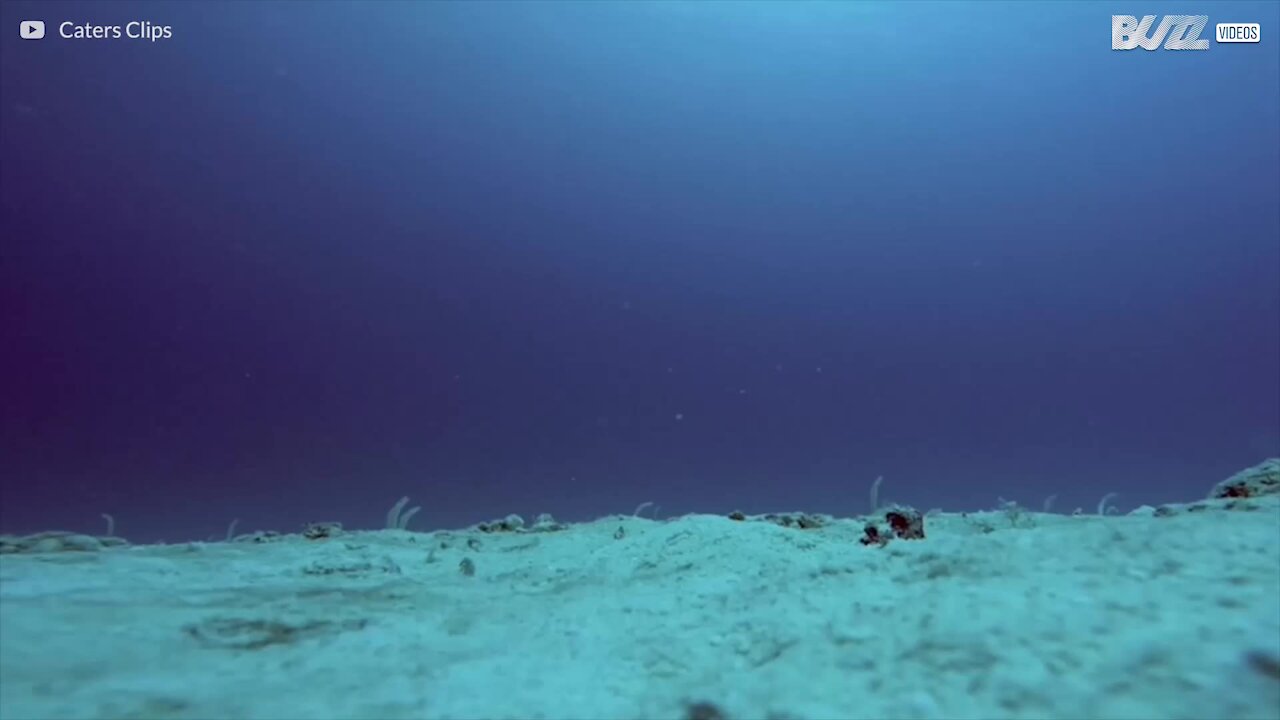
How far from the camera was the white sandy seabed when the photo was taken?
1814mm

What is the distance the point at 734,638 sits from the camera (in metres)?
2.41

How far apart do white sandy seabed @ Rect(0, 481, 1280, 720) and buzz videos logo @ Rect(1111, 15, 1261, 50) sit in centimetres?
643

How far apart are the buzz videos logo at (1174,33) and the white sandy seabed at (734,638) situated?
643 cm

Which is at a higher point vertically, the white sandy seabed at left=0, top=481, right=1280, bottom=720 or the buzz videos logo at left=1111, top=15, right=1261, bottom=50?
the buzz videos logo at left=1111, top=15, right=1261, bottom=50

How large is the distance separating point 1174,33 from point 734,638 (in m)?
9.34

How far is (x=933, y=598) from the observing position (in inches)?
94.6

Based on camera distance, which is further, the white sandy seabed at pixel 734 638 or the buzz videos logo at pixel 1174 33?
the buzz videos logo at pixel 1174 33

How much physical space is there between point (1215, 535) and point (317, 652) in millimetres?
3517

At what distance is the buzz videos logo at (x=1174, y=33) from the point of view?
7.23 meters

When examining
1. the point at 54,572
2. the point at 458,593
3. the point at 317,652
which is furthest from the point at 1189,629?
the point at 54,572

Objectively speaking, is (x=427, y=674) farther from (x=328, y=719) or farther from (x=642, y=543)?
(x=642, y=543)

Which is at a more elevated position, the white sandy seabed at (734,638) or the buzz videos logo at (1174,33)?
the buzz videos logo at (1174,33)

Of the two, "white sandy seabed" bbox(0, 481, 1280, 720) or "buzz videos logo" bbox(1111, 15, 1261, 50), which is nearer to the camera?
"white sandy seabed" bbox(0, 481, 1280, 720)

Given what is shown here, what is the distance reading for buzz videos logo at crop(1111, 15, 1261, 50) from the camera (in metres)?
7.23
